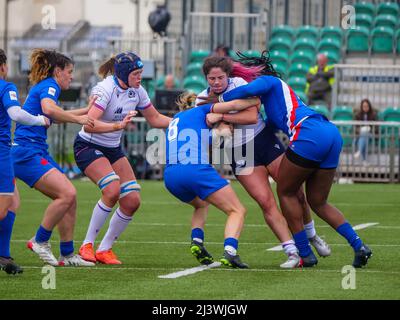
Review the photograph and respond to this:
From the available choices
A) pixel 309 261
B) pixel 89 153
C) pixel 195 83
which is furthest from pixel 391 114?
pixel 309 261

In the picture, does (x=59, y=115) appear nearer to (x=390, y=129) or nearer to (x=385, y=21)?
(x=390, y=129)

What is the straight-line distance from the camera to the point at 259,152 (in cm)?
1183

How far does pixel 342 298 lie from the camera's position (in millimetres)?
9188

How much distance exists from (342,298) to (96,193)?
1253 centimetres

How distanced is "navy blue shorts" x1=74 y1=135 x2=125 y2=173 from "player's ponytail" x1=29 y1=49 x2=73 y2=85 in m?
0.85

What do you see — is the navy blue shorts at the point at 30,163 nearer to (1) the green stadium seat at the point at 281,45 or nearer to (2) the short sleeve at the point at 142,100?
(2) the short sleeve at the point at 142,100

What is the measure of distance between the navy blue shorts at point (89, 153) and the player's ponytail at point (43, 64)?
85cm

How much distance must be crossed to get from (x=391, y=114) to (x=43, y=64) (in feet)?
48.7

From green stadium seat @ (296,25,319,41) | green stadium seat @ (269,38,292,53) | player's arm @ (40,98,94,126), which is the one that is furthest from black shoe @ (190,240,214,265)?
green stadium seat @ (296,25,319,41)

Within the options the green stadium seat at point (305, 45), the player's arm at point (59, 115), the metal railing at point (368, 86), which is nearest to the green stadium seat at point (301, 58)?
the green stadium seat at point (305, 45)

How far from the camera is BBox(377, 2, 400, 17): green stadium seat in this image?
29.0 meters

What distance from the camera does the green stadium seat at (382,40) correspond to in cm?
2803

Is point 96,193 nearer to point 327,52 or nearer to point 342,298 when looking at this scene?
point 327,52

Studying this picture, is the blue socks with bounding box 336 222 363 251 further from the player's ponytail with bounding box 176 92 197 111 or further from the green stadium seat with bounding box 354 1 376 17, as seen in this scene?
the green stadium seat with bounding box 354 1 376 17
